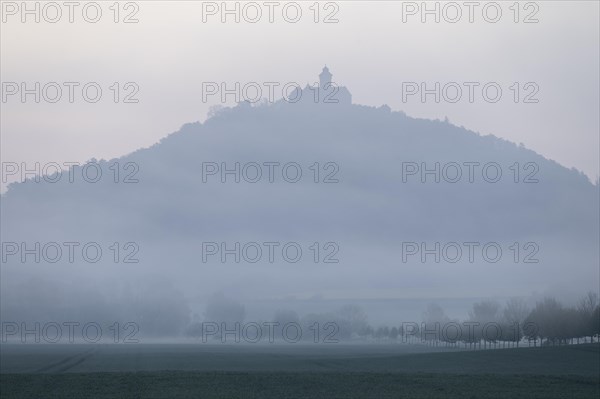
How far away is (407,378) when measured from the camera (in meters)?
60.1

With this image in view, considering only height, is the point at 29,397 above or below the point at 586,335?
above

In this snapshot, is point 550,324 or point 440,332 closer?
point 550,324

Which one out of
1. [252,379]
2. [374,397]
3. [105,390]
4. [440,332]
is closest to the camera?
[374,397]

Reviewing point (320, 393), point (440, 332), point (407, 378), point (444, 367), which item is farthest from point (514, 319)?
point (320, 393)

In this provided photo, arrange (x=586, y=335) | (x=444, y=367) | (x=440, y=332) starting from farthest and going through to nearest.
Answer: (x=440, y=332) → (x=586, y=335) → (x=444, y=367)

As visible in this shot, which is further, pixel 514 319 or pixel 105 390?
pixel 514 319

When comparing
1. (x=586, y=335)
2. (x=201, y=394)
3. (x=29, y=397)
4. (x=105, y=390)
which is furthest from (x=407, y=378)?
(x=586, y=335)

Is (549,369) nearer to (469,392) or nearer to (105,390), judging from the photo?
(469,392)

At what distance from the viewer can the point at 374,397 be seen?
4738cm

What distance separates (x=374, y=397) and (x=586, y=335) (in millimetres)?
108664

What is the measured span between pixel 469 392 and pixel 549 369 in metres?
27.5

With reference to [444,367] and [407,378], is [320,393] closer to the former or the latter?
[407,378]

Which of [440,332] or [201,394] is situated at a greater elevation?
[201,394]

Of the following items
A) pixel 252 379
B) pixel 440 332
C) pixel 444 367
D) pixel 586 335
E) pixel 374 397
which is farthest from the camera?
pixel 440 332
